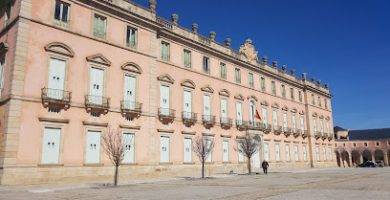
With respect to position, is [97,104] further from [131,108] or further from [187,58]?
[187,58]

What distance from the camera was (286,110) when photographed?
46.8 meters

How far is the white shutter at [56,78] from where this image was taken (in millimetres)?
21688

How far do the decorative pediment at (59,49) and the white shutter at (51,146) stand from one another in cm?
504

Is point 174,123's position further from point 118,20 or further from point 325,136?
point 325,136

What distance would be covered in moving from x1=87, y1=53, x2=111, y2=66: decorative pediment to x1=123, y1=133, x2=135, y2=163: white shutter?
542cm

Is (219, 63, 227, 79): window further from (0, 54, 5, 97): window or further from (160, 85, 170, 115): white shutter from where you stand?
(0, 54, 5, 97): window

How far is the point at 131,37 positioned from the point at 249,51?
1831 cm

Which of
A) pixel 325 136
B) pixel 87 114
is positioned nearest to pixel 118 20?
pixel 87 114

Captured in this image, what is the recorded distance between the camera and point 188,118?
30656 mm

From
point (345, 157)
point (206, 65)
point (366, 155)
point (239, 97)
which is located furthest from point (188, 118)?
point (366, 155)

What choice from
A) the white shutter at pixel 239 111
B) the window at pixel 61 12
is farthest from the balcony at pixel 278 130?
the window at pixel 61 12

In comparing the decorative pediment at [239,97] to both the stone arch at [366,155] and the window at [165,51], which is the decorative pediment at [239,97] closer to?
the window at [165,51]

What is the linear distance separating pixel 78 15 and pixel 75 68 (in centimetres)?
379

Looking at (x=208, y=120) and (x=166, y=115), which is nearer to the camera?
(x=166, y=115)
